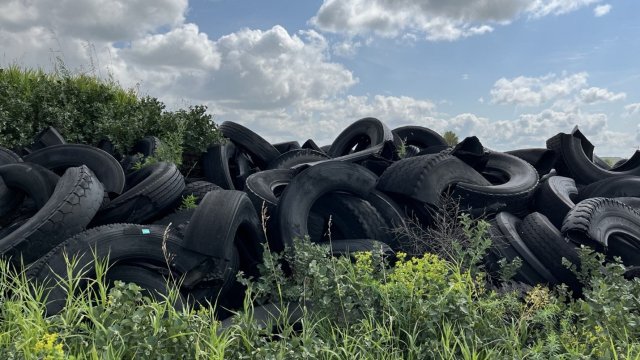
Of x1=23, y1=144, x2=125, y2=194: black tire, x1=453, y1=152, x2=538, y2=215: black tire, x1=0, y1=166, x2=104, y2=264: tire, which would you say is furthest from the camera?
x1=23, y1=144, x2=125, y2=194: black tire

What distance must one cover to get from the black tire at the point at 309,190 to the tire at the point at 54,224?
5.72ft

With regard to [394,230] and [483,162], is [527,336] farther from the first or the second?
[483,162]

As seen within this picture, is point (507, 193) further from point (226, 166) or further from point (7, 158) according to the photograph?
point (7, 158)

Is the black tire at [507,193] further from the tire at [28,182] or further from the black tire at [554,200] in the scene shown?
the tire at [28,182]

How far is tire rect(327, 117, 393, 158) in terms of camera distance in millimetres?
8773

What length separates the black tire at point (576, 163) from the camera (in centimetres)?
811

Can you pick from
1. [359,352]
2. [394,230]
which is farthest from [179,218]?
[359,352]

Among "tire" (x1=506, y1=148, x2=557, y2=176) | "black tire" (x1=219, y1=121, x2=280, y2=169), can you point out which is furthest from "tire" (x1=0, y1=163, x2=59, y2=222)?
"tire" (x1=506, y1=148, x2=557, y2=176)

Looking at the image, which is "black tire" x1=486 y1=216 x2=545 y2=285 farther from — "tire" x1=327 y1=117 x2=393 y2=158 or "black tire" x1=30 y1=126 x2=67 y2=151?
"black tire" x1=30 y1=126 x2=67 y2=151

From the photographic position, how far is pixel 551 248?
506 centimetres

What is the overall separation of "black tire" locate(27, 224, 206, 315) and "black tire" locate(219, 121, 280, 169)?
4.03 meters

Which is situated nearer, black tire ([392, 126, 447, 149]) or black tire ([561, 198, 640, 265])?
black tire ([561, 198, 640, 265])

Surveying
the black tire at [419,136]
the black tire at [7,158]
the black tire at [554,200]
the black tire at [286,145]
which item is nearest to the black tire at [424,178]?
the black tire at [554,200]

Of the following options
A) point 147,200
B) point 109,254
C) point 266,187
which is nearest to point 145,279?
point 109,254
